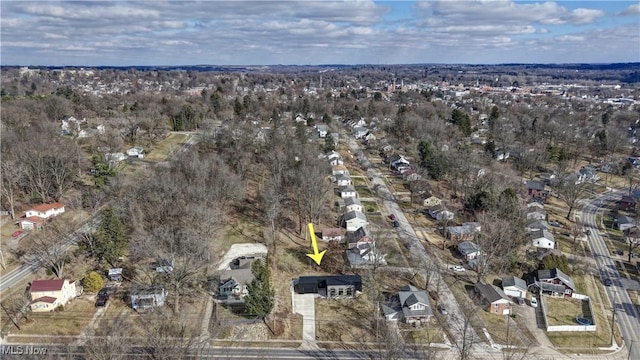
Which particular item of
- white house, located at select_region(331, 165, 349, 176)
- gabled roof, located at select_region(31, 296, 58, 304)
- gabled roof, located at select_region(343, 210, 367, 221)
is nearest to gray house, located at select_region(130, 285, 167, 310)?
gabled roof, located at select_region(31, 296, 58, 304)

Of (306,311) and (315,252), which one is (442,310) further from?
(315,252)

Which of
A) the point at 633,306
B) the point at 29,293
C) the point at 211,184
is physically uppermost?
the point at 211,184

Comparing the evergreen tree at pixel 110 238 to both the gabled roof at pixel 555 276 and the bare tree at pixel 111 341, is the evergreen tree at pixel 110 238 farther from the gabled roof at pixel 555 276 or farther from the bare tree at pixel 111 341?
the gabled roof at pixel 555 276

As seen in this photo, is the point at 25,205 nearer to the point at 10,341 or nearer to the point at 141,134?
the point at 10,341

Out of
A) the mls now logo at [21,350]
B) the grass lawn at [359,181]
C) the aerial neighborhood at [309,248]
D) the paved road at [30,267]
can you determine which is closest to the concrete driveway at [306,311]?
the aerial neighborhood at [309,248]

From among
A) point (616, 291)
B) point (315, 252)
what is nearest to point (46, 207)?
point (315, 252)

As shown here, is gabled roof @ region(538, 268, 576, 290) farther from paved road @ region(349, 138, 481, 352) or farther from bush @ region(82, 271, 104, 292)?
bush @ region(82, 271, 104, 292)

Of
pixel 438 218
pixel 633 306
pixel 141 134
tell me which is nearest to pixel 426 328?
pixel 633 306
